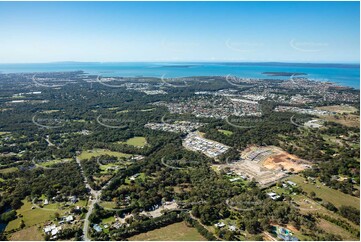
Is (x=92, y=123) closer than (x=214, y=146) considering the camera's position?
No

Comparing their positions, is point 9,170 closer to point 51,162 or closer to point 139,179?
point 51,162

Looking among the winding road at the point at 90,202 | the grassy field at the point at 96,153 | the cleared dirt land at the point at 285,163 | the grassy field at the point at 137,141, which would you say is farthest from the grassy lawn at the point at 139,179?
the cleared dirt land at the point at 285,163

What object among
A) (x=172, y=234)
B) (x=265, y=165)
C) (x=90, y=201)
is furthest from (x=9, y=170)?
(x=265, y=165)

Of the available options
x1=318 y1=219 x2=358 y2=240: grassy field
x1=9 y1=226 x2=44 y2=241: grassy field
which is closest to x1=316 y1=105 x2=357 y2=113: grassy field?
x1=318 y1=219 x2=358 y2=240: grassy field

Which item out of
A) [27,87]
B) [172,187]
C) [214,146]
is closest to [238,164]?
[214,146]

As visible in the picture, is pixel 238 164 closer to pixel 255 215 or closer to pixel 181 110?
pixel 255 215

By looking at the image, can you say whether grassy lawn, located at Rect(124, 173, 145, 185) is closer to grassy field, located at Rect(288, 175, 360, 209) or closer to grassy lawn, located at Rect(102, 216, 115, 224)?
grassy lawn, located at Rect(102, 216, 115, 224)

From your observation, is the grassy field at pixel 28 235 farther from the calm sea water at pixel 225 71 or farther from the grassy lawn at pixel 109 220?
the calm sea water at pixel 225 71
